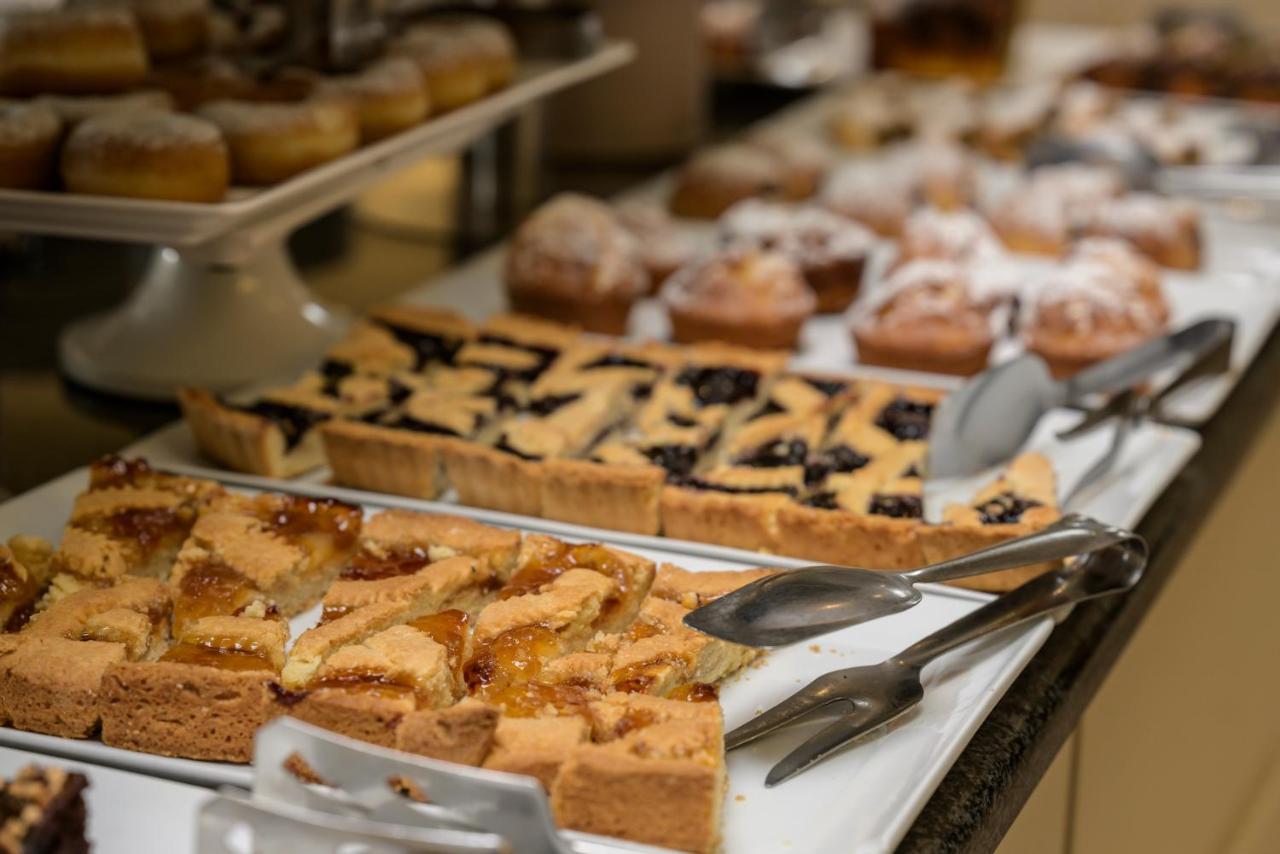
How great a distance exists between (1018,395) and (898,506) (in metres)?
0.37

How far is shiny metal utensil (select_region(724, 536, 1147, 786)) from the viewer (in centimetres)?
144

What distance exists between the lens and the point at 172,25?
2250mm

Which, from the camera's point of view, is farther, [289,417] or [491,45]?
[491,45]

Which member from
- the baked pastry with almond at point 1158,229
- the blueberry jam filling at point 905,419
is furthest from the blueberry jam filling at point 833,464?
the baked pastry with almond at point 1158,229

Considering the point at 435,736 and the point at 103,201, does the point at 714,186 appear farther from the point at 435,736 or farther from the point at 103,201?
the point at 435,736

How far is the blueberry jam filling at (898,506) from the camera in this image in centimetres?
191

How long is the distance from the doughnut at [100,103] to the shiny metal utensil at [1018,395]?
1.19m

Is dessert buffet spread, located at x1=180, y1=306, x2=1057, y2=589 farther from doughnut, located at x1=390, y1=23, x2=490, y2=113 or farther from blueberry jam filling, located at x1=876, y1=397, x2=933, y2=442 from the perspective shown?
doughnut, located at x1=390, y1=23, x2=490, y2=113

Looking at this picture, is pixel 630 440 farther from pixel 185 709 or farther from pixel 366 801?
pixel 366 801

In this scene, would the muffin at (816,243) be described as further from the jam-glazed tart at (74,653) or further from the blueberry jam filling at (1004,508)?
the jam-glazed tart at (74,653)

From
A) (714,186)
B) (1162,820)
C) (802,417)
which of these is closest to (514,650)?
(802,417)

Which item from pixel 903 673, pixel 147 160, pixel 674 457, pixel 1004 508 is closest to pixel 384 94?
pixel 147 160

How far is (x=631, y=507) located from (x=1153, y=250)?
1.63 metres

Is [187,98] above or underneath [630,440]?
above
